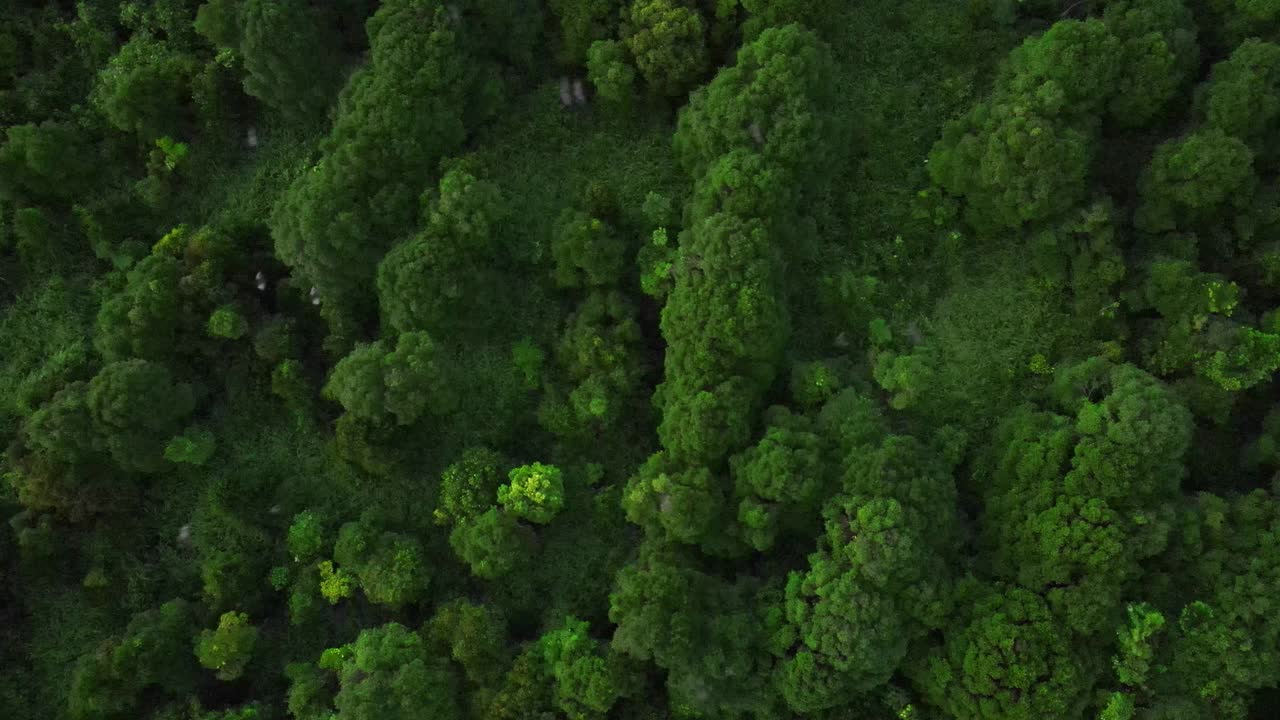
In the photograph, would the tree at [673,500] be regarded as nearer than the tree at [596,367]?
Yes

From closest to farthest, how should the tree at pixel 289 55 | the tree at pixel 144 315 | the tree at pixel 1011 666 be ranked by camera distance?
the tree at pixel 1011 666, the tree at pixel 289 55, the tree at pixel 144 315

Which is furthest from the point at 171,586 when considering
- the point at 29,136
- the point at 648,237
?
the point at 648,237

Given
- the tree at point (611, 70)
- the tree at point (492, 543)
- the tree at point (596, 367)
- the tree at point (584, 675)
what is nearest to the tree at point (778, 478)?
the tree at point (596, 367)

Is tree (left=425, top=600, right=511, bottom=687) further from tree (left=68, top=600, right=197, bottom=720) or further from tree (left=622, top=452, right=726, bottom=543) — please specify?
tree (left=68, top=600, right=197, bottom=720)

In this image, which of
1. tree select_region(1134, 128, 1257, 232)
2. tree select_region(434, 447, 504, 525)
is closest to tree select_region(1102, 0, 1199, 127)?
tree select_region(1134, 128, 1257, 232)

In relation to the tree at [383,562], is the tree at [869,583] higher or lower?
lower

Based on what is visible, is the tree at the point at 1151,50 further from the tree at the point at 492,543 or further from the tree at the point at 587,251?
the tree at the point at 492,543
